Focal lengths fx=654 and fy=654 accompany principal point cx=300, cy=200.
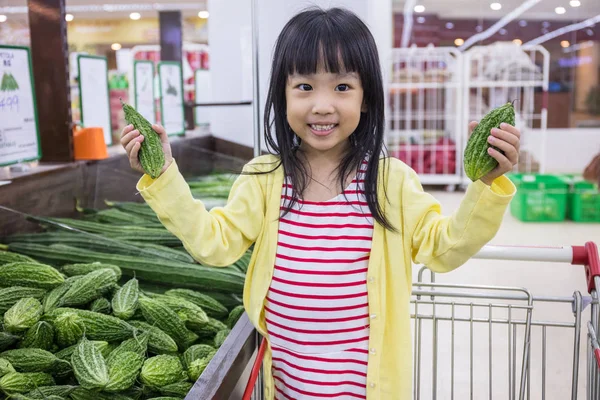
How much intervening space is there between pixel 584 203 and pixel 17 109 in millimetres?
3902

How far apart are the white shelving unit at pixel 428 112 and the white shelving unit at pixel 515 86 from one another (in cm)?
22

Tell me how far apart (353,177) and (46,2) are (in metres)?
1.97

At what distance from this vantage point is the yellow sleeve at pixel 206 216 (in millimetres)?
1231

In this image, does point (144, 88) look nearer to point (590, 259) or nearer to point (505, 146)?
point (590, 259)

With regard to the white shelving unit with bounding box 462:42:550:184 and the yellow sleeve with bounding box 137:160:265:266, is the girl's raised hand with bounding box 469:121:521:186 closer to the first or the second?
the yellow sleeve with bounding box 137:160:265:266

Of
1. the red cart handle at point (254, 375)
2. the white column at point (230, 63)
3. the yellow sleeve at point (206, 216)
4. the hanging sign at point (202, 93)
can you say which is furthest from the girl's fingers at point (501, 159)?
the hanging sign at point (202, 93)

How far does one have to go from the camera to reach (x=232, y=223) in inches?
55.9

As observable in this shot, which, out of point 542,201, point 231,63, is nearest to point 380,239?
point 231,63

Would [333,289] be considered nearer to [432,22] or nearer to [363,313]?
[363,313]

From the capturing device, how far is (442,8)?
9.00 m

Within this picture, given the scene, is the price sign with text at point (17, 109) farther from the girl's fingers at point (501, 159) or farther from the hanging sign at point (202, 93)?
the hanging sign at point (202, 93)

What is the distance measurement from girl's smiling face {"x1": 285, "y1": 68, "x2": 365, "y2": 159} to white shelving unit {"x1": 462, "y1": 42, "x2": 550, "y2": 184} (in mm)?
6624

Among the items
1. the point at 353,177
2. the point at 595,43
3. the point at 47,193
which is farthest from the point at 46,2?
the point at 595,43

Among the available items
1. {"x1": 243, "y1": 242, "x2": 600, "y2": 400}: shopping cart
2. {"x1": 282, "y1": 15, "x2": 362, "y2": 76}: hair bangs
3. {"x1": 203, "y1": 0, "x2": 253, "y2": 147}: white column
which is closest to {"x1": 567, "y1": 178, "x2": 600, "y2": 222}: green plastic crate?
{"x1": 243, "y1": 242, "x2": 600, "y2": 400}: shopping cart
